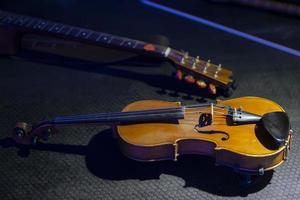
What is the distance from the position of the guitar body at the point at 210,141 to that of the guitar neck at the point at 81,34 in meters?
0.56

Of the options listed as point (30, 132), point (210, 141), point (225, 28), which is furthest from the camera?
point (225, 28)

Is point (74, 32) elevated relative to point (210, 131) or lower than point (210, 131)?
elevated

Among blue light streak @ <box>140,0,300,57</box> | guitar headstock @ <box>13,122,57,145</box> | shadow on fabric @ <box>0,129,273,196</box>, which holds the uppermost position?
blue light streak @ <box>140,0,300,57</box>

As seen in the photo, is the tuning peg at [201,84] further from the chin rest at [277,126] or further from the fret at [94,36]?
the fret at [94,36]

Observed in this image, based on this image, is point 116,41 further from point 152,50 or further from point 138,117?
point 138,117

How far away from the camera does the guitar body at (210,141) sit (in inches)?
70.8

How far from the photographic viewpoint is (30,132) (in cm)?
203

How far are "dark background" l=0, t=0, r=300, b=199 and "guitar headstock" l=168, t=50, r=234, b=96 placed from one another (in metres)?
0.13

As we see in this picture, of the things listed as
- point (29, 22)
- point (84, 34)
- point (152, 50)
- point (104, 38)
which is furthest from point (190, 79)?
point (29, 22)

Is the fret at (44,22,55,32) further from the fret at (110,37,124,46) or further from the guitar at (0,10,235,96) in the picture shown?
the fret at (110,37,124,46)

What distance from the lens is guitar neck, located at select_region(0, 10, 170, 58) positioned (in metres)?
2.35

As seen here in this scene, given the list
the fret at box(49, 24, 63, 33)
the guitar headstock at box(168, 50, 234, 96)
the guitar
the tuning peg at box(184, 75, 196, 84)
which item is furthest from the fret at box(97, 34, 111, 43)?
the tuning peg at box(184, 75, 196, 84)

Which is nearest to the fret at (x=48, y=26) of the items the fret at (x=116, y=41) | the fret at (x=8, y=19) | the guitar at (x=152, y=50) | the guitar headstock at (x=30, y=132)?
the guitar at (x=152, y=50)

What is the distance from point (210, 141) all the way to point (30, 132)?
833 mm
